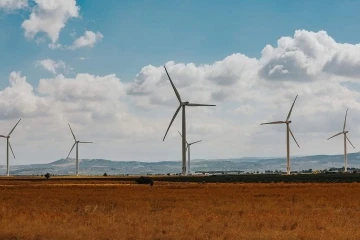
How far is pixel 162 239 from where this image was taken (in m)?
29.8

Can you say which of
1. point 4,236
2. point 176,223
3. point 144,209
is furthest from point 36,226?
point 144,209

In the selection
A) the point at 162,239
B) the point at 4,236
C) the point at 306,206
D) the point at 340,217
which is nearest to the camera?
the point at 162,239

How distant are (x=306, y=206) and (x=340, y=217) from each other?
1207 centimetres

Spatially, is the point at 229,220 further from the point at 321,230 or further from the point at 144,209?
the point at 144,209

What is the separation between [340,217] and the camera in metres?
41.7

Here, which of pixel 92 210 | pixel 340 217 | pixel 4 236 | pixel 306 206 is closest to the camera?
pixel 4 236

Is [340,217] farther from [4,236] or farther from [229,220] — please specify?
[4,236]

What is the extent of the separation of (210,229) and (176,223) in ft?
13.8

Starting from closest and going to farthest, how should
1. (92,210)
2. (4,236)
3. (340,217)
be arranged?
(4,236), (340,217), (92,210)

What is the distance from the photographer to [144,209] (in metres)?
50.4

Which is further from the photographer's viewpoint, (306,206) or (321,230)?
(306,206)

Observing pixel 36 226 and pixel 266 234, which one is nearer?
pixel 266 234

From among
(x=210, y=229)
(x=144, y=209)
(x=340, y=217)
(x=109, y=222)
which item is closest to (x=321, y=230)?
(x=210, y=229)

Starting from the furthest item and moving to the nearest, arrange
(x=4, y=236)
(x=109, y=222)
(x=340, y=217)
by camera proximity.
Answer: (x=340, y=217) → (x=109, y=222) → (x=4, y=236)
